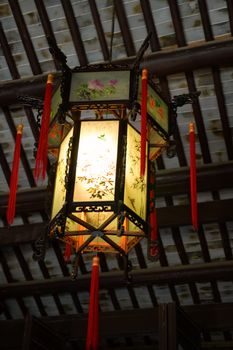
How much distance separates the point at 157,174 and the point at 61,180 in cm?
240

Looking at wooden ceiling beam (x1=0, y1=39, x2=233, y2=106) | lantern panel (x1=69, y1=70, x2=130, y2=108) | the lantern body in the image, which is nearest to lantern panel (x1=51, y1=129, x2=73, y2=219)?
the lantern body

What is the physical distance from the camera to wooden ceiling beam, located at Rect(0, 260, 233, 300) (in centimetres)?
572

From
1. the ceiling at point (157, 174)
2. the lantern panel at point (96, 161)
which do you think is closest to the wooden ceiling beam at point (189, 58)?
the ceiling at point (157, 174)

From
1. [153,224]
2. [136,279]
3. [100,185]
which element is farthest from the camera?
[136,279]

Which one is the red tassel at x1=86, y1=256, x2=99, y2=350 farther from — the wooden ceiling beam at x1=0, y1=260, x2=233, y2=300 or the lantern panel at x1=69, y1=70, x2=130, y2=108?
the wooden ceiling beam at x1=0, y1=260, x2=233, y2=300

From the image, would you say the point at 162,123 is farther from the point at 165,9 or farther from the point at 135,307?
the point at 135,307

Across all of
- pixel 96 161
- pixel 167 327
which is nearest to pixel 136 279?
pixel 167 327

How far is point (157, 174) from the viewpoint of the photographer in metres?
5.44

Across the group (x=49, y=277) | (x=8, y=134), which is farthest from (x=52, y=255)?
(x=8, y=134)

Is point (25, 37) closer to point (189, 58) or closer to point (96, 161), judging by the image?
point (189, 58)

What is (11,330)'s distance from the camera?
6320mm

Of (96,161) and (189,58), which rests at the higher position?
(189,58)

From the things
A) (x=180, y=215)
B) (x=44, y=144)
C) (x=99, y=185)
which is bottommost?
(x=99, y=185)

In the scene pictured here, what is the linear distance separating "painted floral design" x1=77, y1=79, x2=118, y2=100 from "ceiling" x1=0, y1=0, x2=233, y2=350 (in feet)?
4.00
